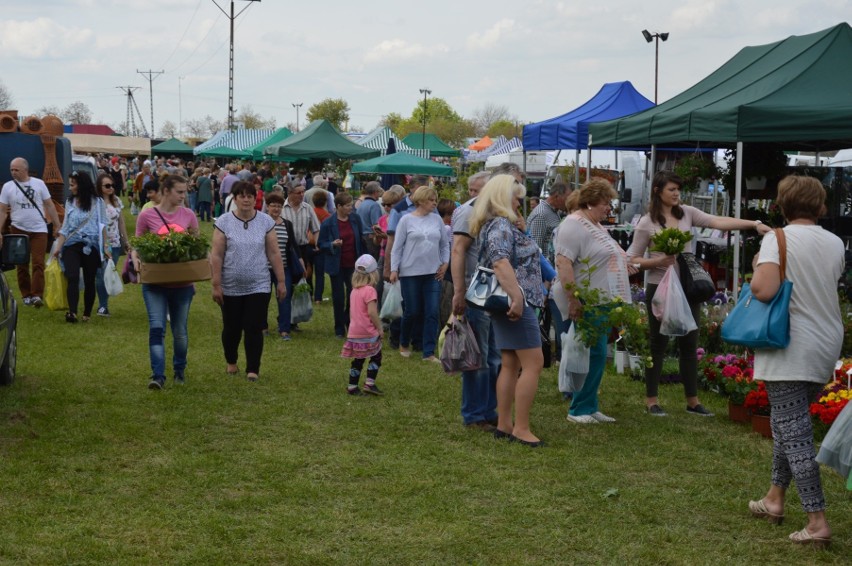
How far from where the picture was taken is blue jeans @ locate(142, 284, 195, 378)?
8.70 m

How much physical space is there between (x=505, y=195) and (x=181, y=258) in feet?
9.85

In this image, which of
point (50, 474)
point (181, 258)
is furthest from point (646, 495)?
point (181, 258)

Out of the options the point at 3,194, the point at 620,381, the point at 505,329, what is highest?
the point at 3,194

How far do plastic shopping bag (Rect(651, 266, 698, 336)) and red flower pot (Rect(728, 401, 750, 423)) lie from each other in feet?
2.34

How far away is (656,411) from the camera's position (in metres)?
8.25

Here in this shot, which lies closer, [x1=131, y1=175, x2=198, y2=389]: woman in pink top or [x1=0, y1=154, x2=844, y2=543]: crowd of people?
[x1=0, y1=154, x2=844, y2=543]: crowd of people

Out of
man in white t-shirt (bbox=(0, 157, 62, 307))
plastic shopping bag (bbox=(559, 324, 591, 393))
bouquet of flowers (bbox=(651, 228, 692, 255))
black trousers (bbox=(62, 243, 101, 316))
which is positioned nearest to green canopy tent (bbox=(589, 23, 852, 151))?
bouquet of flowers (bbox=(651, 228, 692, 255))

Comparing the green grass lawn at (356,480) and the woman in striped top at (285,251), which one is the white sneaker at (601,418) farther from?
the woman in striped top at (285,251)

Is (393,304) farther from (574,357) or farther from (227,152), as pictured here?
(227,152)

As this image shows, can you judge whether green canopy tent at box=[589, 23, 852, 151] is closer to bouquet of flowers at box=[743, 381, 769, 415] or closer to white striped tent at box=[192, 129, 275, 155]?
bouquet of flowers at box=[743, 381, 769, 415]

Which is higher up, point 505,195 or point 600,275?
point 505,195

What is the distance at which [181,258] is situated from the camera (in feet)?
28.0

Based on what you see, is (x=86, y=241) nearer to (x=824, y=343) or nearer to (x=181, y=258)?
(x=181, y=258)

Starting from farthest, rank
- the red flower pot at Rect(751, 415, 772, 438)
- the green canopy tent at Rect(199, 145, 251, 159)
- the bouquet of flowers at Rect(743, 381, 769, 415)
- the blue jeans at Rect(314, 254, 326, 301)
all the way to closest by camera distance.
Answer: the green canopy tent at Rect(199, 145, 251, 159), the blue jeans at Rect(314, 254, 326, 301), the bouquet of flowers at Rect(743, 381, 769, 415), the red flower pot at Rect(751, 415, 772, 438)
